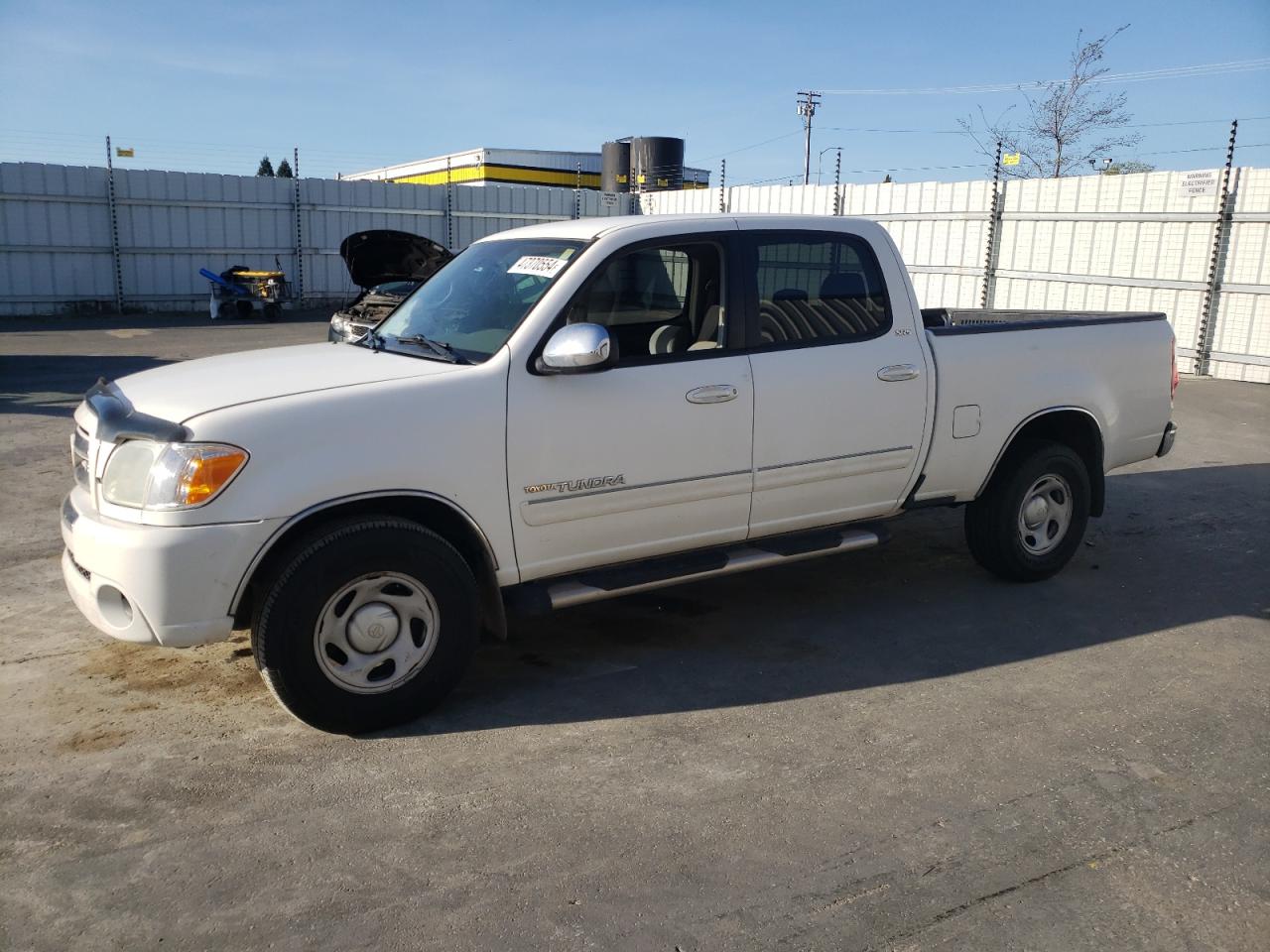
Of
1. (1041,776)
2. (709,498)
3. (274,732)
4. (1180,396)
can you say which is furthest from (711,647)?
(1180,396)

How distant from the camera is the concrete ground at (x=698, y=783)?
9.70ft

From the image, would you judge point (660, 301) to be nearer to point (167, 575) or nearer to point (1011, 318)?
point (167, 575)

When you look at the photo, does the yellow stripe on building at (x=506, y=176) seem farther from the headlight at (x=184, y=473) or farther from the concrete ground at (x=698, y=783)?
the headlight at (x=184, y=473)

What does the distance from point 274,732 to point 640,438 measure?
1.84m

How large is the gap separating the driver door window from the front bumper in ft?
5.59

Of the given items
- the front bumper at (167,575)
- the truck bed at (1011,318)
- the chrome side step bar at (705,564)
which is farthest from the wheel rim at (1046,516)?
the front bumper at (167,575)

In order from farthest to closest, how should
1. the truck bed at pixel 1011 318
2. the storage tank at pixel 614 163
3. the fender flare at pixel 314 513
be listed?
the storage tank at pixel 614 163, the truck bed at pixel 1011 318, the fender flare at pixel 314 513

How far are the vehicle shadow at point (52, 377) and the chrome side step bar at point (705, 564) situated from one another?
815 centimetres

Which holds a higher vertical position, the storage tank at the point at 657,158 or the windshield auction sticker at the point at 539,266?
the storage tank at the point at 657,158

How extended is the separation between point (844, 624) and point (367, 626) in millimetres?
2489

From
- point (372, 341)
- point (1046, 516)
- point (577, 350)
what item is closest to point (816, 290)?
point (577, 350)

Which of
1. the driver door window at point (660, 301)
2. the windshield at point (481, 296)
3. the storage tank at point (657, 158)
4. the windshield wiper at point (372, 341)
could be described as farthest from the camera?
the storage tank at point (657, 158)

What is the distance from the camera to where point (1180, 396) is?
13258 millimetres

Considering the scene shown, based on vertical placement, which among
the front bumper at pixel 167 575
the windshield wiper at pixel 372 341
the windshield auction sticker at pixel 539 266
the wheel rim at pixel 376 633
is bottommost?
the wheel rim at pixel 376 633
